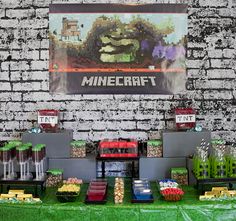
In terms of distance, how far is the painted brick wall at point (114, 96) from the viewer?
468 centimetres

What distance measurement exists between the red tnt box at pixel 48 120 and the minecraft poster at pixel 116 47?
40cm

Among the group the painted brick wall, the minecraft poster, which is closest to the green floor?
the painted brick wall

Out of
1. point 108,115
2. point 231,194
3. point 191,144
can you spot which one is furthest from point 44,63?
point 231,194

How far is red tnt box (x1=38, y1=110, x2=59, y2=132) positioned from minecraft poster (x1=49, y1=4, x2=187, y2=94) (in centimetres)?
40

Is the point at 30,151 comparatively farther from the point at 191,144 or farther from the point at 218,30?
the point at 218,30

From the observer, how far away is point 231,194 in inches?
139

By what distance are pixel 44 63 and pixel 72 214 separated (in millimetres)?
A: 2007

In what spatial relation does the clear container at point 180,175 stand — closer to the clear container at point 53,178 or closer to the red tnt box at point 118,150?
the red tnt box at point 118,150

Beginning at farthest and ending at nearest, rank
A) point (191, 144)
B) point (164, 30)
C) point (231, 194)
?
1. point (164, 30)
2. point (191, 144)
3. point (231, 194)

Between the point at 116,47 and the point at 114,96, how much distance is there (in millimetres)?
510

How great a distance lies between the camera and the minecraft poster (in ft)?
15.2

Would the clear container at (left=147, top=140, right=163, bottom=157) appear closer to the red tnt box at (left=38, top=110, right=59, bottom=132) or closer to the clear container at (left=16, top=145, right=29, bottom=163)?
the red tnt box at (left=38, top=110, right=59, bottom=132)

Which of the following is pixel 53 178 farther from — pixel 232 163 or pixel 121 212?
pixel 232 163

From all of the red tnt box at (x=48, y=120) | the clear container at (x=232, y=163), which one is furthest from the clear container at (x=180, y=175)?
the red tnt box at (x=48, y=120)
